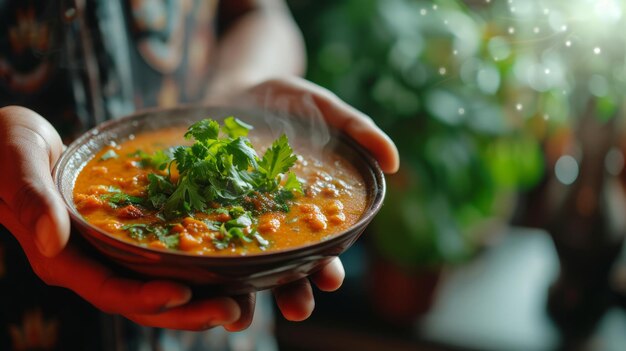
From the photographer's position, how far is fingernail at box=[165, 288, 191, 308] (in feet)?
3.91

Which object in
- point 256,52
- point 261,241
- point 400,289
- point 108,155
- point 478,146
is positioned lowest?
point 400,289

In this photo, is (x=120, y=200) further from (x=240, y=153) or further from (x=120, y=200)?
(x=240, y=153)

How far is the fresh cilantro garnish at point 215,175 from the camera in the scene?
1.40m

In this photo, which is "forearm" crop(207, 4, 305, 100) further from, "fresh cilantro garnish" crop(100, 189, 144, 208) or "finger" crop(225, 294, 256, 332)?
"finger" crop(225, 294, 256, 332)

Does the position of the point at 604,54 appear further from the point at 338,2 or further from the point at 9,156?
the point at 9,156

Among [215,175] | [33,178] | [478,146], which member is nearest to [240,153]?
[215,175]

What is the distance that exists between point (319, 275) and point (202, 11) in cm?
122

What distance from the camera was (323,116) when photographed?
5.76 feet

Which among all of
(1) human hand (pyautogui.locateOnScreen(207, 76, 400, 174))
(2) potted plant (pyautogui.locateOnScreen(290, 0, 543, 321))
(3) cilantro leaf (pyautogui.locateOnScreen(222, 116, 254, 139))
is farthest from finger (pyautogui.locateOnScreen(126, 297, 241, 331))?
(2) potted plant (pyautogui.locateOnScreen(290, 0, 543, 321))

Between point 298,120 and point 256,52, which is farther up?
point 298,120

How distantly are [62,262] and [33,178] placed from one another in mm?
202

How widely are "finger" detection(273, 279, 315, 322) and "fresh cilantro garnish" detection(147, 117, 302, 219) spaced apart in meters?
0.22

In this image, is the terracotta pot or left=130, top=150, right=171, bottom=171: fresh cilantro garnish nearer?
left=130, top=150, right=171, bottom=171: fresh cilantro garnish

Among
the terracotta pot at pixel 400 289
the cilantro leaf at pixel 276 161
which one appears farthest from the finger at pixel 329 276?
the terracotta pot at pixel 400 289
